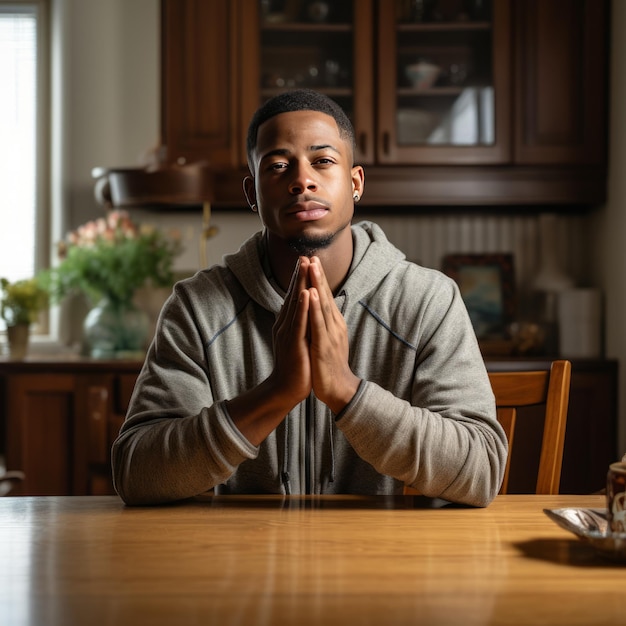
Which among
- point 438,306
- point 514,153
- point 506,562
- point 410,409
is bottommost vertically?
point 506,562

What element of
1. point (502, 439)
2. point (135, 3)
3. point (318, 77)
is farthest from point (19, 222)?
point (502, 439)

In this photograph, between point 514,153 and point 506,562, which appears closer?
point 506,562

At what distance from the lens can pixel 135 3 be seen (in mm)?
3443

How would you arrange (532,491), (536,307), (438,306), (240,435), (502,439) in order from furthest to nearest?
(536,307), (532,491), (438,306), (502,439), (240,435)

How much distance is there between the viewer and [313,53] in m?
3.20

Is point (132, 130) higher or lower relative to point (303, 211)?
higher

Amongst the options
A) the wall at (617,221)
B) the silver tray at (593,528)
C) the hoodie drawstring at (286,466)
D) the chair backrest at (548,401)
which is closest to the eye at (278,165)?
the hoodie drawstring at (286,466)

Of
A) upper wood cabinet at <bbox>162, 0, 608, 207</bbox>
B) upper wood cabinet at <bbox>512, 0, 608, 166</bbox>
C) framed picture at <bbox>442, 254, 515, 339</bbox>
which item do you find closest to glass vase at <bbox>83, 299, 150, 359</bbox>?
upper wood cabinet at <bbox>162, 0, 608, 207</bbox>

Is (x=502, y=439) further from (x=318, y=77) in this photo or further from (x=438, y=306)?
(x=318, y=77)

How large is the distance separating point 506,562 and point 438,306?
1.86 feet

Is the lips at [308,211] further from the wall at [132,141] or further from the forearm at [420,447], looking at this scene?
the wall at [132,141]

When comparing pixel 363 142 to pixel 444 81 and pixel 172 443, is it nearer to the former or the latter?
pixel 444 81

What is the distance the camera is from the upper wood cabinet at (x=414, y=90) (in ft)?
10.2

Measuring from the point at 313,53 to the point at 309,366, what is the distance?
228cm
